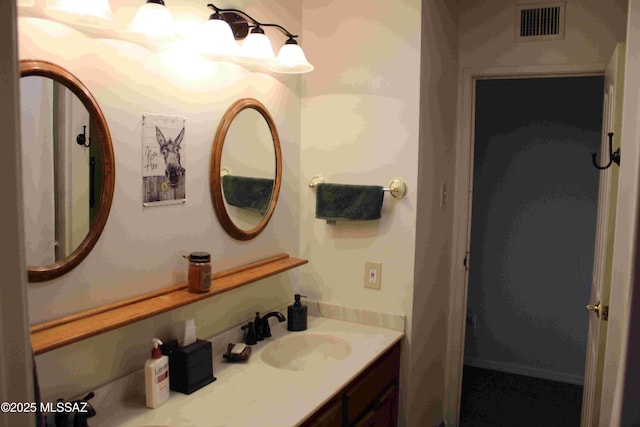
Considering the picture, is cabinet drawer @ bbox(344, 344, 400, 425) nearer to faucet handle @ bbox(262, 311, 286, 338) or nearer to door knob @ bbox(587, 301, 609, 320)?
faucet handle @ bbox(262, 311, 286, 338)

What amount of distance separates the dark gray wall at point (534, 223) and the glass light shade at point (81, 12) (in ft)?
10.5

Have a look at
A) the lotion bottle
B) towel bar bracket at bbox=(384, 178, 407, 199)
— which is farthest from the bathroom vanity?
towel bar bracket at bbox=(384, 178, 407, 199)

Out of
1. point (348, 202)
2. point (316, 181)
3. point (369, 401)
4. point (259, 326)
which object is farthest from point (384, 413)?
point (316, 181)

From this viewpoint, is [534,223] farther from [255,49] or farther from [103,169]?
[103,169]

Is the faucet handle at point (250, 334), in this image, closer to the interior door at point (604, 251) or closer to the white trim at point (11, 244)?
the interior door at point (604, 251)

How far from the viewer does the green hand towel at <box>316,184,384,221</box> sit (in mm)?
2443

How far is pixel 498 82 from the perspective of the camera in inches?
159

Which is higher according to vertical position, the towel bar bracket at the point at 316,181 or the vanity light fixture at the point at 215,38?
the vanity light fixture at the point at 215,38

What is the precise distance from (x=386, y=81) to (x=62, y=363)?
1.74 m

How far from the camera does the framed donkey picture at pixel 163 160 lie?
1.73 meters

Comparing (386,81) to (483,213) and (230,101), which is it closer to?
(230,101)

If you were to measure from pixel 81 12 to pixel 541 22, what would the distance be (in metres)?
2.43

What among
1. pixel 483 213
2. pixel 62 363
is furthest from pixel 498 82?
pixel 62 363

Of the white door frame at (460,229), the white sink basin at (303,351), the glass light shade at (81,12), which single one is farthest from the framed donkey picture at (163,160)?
the white door frame at (460,229)
